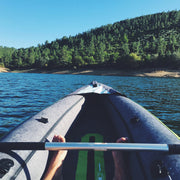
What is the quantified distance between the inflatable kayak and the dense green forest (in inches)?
1947

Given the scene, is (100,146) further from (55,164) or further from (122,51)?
(122,51)

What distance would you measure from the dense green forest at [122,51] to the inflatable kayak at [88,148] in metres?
49.4

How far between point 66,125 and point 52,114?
0.33 meters

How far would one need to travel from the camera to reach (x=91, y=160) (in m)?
2.39

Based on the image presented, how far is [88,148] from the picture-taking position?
1.26m

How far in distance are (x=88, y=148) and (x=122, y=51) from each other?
72970 millimetres

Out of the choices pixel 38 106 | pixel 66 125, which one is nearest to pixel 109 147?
pixel 66 125

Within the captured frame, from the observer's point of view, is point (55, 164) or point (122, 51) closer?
point (55, 164)

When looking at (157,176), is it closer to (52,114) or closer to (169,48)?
(52,114)

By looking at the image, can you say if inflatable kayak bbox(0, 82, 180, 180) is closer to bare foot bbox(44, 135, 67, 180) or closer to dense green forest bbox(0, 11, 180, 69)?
bare foot bbox(44, 135, 67, 180)

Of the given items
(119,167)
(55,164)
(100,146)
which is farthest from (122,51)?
(100,146)

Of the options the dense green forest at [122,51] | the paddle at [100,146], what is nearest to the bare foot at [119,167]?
the paddle at [100,146]

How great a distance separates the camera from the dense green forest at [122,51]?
51.3 metres

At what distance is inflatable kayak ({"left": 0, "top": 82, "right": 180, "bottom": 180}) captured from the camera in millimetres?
1323
